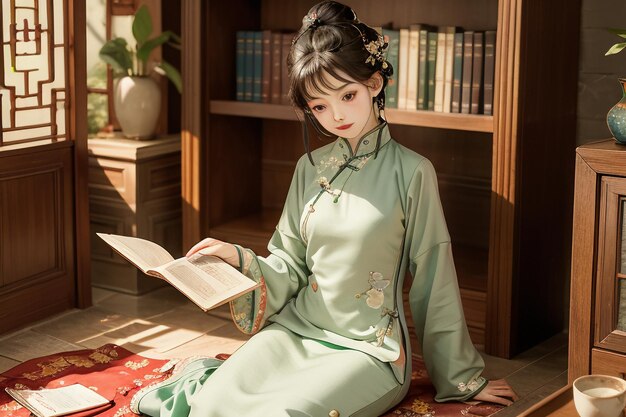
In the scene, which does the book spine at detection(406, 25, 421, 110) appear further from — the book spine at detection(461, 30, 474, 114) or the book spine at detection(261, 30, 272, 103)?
the book spine at detection(261, 30, 272, 103)

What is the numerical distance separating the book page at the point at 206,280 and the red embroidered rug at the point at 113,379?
53cm

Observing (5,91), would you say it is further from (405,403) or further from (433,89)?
(405,403)

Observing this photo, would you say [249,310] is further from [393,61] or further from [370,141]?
[393,61]

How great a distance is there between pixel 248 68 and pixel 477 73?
989 mm

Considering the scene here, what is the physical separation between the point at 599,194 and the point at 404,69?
1.00m

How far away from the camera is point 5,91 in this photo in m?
3.63

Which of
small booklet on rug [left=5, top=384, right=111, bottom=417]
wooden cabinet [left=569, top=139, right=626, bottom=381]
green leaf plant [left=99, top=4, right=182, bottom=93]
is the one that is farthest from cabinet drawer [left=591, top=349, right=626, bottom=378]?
green leaf plant [left=99, top=4, right=182, bottom=93]

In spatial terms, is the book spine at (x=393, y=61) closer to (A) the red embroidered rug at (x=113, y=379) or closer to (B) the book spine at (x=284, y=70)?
(B) the book spine at (x=284, y=70)

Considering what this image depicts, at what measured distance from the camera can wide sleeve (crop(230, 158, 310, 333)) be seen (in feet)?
9.22

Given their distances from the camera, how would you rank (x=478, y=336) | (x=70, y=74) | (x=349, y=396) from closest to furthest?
1. (x=349, y=396)
2. (x=478, y=336)
3. (x=70, y=74)

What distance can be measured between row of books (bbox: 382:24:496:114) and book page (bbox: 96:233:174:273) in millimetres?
1284

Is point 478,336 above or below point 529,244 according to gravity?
below

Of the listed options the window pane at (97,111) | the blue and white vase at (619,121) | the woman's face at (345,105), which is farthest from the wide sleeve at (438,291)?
the window pane at (97,111)

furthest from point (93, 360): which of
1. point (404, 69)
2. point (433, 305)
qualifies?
point (404, 69)
